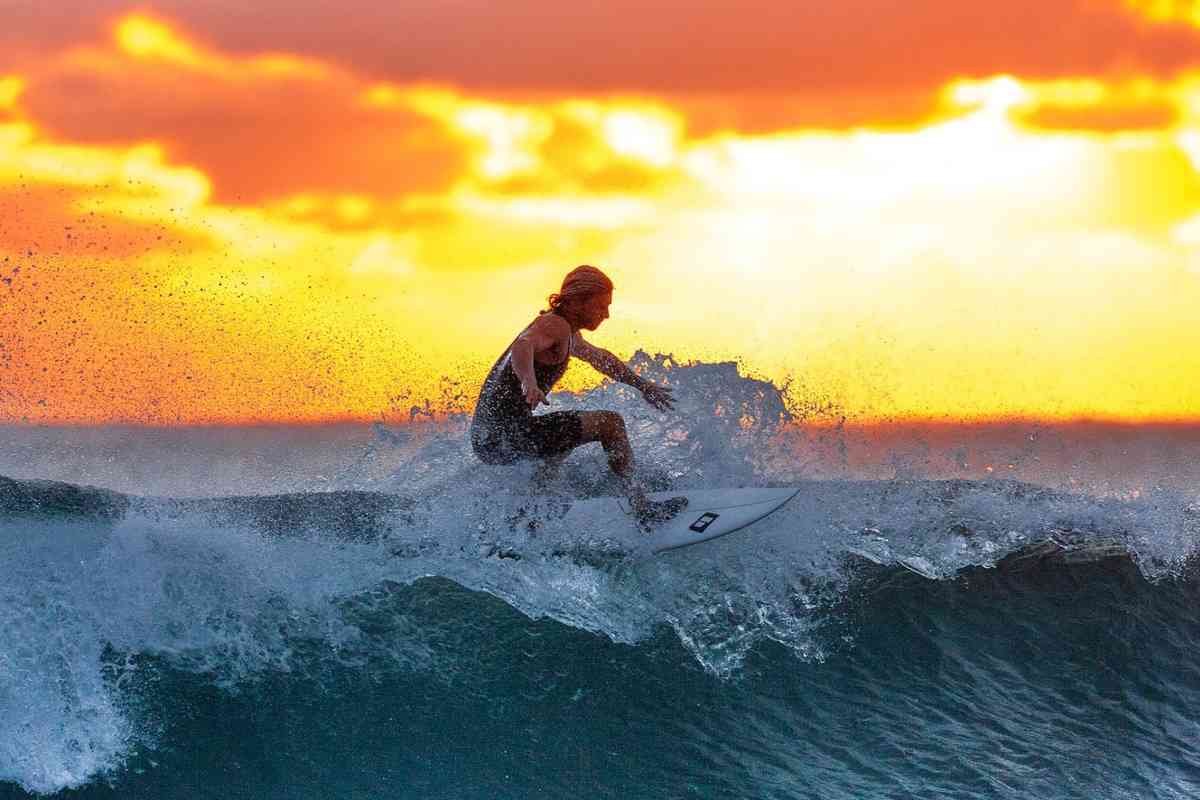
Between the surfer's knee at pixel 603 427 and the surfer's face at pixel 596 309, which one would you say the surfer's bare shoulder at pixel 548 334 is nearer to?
the surfer's face at pixel 596 309

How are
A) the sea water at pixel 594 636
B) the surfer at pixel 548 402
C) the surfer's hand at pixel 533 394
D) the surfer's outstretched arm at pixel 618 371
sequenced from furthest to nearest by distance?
1. the surfer's outstretched arm at pixel 618 371
2. the surfer at pixel 548 402
3. the surfer's hand at pixel 533 394
4. the sea water at pixel 594 636

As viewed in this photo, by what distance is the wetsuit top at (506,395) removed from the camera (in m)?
5.78

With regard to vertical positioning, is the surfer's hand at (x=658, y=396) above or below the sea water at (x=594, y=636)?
above

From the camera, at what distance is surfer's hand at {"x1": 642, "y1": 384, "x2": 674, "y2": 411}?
6.05m

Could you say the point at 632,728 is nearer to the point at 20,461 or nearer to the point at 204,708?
the point at 204,708

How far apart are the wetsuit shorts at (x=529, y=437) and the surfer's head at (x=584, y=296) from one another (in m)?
0.56

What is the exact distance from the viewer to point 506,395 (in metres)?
5.80

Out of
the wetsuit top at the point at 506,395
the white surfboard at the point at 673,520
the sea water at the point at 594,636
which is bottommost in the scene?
the sea water at the point at 594,636

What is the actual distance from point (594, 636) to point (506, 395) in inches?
59.1

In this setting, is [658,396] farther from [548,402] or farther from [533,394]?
[533,394]

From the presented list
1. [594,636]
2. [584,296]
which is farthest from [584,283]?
[594,636]

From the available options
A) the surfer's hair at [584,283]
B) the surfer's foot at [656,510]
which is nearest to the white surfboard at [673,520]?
the surfer's foot at [656,510]

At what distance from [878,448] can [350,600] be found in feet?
14.8

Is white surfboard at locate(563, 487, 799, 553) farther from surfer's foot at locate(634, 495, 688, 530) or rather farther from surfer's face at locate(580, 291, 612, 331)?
surfer's face at locate(580, 291, 612, 331)
